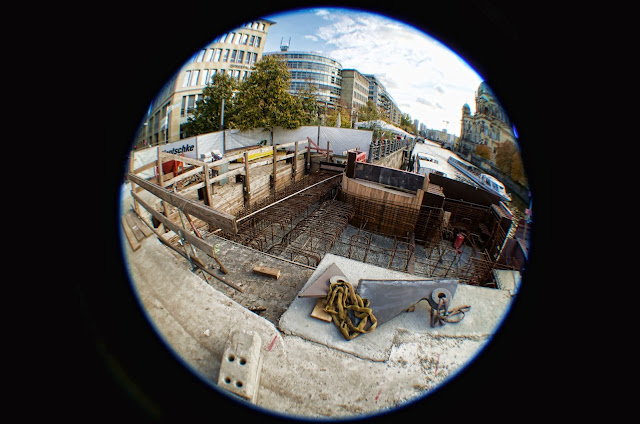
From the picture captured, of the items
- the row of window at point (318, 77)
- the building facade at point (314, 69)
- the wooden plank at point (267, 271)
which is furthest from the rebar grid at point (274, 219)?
the row of window at point (318, 77)

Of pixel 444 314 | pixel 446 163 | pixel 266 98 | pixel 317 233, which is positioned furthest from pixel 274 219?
pixel 446 163

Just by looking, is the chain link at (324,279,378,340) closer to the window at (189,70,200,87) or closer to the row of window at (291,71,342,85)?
the window at (189,70,200,87)

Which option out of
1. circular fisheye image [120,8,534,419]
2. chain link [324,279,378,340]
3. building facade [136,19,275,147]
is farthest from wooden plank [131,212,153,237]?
building facade [136,19,275,147]

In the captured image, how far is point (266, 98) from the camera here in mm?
19062

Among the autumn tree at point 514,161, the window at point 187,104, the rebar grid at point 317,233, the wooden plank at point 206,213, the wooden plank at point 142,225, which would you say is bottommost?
the rebar grid at point 317,233

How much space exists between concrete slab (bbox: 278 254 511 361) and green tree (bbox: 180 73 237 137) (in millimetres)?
21381

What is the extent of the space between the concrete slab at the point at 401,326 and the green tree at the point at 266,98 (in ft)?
59.4

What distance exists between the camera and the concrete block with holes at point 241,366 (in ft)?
7.96

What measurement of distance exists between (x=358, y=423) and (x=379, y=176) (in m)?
11.3

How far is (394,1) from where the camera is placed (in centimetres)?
175

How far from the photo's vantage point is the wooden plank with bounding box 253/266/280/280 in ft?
16.0

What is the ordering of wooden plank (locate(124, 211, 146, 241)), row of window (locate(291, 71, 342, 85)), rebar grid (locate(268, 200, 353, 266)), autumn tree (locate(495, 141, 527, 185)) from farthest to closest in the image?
row of window (locate(291, 71, 342, 85))
rebar grid (locate(268, 200, 353, 266))
wooden plank (locate(124, 211, 146, 241))
autumn tree (locate(495, 141, 527, 185))

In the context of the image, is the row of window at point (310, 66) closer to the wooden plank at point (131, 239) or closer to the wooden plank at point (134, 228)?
the wooden plank at point (134, 228)

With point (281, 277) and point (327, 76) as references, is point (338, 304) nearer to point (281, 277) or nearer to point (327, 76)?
point (281, 277)
